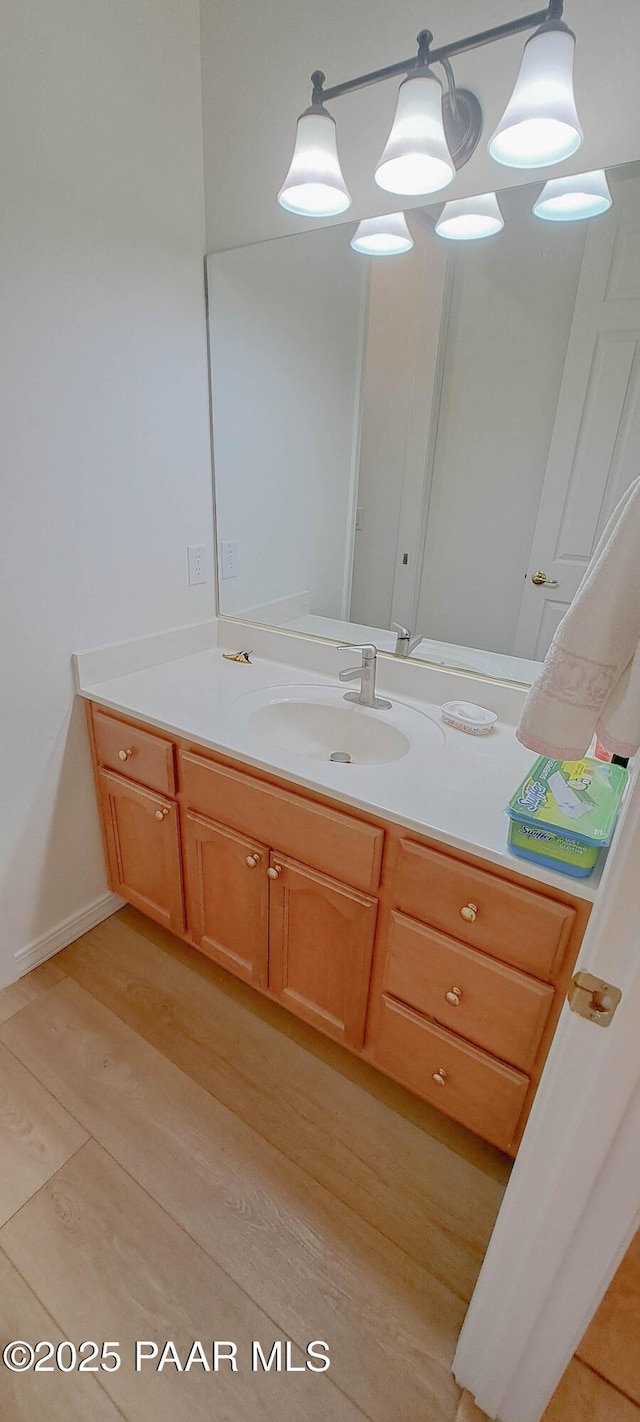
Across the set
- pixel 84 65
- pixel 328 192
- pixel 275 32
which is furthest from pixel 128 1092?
pixel 275 32

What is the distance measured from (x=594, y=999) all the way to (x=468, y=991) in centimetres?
51

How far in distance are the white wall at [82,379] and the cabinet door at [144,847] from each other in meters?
0.09

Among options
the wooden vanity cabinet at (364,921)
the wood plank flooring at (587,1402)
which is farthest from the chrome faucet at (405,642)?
the wood plank flooring at (587,1402)

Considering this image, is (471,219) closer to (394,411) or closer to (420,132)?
(420,132)

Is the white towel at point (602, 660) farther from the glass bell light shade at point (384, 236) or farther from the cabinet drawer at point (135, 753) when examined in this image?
the glass bell light shade at point (384, 236)

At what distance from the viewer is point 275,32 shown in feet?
4.14

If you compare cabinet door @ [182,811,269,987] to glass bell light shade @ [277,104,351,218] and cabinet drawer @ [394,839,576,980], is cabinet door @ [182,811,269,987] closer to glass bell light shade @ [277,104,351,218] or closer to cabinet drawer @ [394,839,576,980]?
cabinet drawer @ [394,839,576,980]

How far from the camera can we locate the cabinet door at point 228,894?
1.33 meters

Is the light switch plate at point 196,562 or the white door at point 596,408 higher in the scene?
the white door at point 596,408

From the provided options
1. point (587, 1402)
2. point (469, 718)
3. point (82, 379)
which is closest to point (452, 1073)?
point (587, 1402)

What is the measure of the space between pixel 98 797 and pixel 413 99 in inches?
66.2

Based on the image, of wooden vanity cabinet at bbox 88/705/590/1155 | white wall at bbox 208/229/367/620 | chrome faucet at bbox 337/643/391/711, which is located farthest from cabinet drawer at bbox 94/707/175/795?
white wall at bbox 208/229/367/620

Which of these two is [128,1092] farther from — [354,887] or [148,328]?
[148,328]

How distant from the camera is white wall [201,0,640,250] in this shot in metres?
1.00
